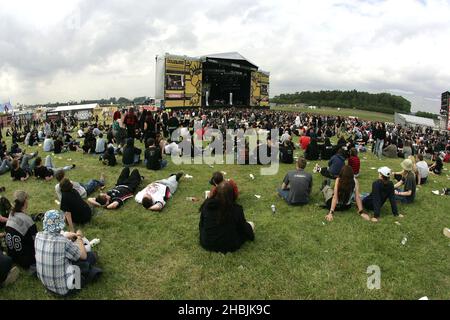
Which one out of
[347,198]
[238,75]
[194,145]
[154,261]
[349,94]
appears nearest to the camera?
[154,261]

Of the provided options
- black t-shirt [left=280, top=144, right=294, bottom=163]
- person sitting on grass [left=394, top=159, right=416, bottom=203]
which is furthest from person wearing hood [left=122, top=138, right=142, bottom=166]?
person sitting on grass [left=394, top=159, right=416, bottom=203]

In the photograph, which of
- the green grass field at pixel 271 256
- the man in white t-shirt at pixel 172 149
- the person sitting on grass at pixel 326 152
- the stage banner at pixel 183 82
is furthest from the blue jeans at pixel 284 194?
the stage banner at pixel 183 82

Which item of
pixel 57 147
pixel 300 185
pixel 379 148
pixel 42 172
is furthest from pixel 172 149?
pixel 379 148

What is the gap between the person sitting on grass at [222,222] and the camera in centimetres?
521

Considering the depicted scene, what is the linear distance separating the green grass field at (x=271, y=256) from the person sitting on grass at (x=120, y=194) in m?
0.21

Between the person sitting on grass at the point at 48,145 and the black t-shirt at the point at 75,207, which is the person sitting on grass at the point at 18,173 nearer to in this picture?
the black t-shirt at the point at 75,207

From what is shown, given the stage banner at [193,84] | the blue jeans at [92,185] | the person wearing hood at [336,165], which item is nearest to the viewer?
the blue jeans at [92,185]

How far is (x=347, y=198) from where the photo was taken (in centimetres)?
727

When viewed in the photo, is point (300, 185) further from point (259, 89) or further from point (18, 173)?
point (259, 89)

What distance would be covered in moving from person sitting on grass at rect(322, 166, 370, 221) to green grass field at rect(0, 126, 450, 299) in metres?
0.21

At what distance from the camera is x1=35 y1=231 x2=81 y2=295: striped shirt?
423cm
